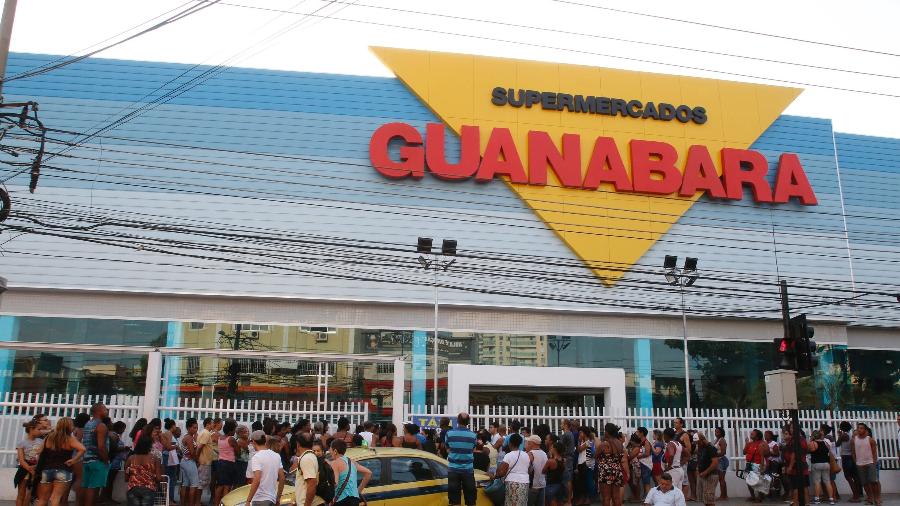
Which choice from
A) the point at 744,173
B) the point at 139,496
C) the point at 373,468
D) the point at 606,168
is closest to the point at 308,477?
the point at 373,468

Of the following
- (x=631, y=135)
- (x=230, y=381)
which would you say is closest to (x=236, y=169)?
(x=230, y=381)

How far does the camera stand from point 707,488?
52.5 feet

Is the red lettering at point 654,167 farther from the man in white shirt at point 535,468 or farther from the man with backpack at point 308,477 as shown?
the man with backpack at point 308,477

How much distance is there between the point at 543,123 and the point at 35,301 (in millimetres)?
16867

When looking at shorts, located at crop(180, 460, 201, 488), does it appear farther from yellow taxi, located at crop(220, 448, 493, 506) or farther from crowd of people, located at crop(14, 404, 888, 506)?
yellow taxi, located at crop(220, 448, 493, 506)

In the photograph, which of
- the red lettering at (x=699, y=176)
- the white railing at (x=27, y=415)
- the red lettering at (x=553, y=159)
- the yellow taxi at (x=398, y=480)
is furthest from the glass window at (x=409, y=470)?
the red lettering at (x=699, y=176)

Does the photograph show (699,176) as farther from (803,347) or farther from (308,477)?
(308,477)

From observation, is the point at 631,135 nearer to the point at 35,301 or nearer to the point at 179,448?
the point at 179,448

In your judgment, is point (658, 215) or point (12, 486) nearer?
point (12, 486)

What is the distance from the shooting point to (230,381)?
22.1 metres

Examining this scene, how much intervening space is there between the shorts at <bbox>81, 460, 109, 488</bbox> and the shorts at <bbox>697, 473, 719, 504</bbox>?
11668mm

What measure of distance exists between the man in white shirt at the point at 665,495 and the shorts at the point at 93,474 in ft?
30.3

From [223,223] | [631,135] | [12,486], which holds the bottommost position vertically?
[12,486]

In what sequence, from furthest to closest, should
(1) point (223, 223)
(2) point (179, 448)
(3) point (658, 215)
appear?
(3) point (658, 215) → (1) point (223, 223) → (2) point (179, 448)
